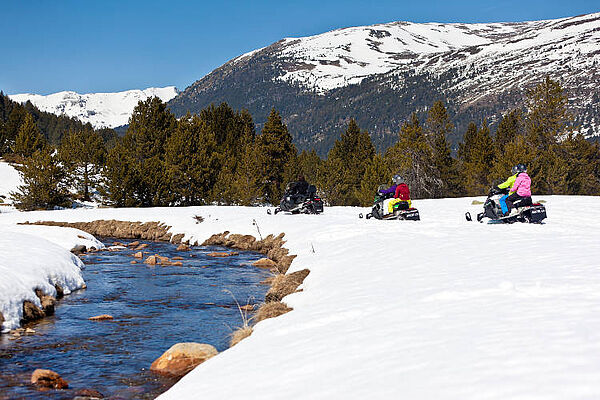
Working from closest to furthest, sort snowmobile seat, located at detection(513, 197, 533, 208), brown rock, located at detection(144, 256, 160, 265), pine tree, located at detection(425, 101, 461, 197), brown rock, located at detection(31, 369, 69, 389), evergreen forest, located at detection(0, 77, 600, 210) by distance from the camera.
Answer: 1. brown rock, located at detection(31, 369, 69, 389)
2. snowmobile seat, located at detection(513, 197, 533, 208)
3. brown rock, located at detection(144, 256, 160, 265)
4. evergreen forest, located at detection(0, 77, 600, 210)
5. pine tree, located at detection(425, 101, 461, 197)

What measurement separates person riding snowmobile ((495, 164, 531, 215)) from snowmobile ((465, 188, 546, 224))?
16 centimetres

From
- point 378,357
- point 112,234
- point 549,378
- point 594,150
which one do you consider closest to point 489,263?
point 378,357

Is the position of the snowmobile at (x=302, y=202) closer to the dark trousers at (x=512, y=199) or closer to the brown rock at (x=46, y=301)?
the dark trousers at (x=512, y=199)

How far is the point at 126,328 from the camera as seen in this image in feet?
31.8

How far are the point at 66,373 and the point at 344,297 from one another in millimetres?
4363

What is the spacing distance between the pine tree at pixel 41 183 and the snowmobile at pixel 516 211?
129 feet

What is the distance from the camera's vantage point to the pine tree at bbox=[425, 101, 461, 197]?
5359 cm

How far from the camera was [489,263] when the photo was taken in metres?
9.02

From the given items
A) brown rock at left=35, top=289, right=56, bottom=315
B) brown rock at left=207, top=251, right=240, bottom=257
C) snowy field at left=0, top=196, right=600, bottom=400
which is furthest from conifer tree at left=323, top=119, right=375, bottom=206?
brown rock at left=35, top=289, right=56, bottom=315

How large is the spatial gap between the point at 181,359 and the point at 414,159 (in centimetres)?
4809

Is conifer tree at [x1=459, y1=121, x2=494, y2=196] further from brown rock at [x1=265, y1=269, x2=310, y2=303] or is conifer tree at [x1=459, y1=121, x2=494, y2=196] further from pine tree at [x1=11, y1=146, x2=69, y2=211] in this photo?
brown rock at [x1=265, y1=269, x2=310, y2=303]

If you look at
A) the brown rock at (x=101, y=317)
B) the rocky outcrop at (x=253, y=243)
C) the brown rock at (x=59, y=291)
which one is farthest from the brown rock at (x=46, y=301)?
the rocky outcrop at (x=253, y=243)

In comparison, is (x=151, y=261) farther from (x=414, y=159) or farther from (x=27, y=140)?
(x=27, y=140)

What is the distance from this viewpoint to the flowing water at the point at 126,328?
6922mm
